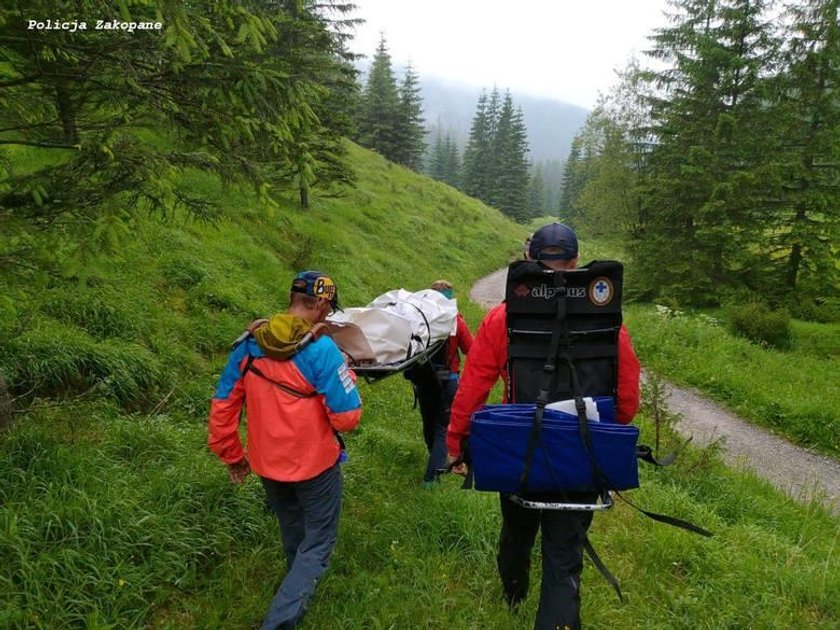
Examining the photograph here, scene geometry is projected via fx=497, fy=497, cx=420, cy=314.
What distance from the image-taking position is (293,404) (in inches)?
121

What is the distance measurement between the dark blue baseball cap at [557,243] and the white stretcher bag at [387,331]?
1792 millimetres

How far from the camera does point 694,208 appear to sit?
56.1 feet

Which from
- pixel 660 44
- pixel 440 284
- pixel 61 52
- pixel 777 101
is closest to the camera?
pixel 61 52

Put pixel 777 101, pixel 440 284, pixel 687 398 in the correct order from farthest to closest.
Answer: pixel 777 101
pixel 687 398
pixel 440 284

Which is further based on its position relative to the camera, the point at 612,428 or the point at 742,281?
the point at 742,281

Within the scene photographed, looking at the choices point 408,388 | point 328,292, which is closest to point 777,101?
point 408,388

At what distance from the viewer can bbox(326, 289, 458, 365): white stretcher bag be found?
436 centimetres

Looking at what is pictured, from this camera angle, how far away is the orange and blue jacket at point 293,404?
305cm

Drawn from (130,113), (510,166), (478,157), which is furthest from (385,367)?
(478,157)

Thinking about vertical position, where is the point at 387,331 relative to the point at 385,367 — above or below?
above

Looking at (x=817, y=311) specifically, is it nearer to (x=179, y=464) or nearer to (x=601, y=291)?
(x=601, y=291)

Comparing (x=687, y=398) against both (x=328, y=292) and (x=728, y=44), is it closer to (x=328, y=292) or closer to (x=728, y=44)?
(x=328, y=292)

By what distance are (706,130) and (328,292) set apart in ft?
59.5

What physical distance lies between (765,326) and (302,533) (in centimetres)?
1495
